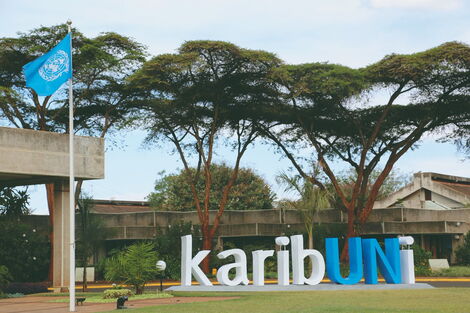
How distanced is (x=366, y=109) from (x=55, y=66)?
108 feet

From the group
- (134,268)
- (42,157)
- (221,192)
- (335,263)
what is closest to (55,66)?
(134,268)

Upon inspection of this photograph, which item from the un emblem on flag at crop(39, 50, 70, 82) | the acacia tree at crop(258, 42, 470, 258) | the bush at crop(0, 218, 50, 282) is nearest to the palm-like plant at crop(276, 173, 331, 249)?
the acacia tree at crop(258, 42, 470, 258)

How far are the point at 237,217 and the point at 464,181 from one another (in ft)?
88.4

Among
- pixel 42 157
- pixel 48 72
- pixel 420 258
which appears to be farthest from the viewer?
pixel 420 258

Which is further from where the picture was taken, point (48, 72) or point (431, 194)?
point (431, 194)

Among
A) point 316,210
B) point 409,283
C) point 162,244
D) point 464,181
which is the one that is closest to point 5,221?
point 162,244

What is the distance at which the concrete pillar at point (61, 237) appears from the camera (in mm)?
38406

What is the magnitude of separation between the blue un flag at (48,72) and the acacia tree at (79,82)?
25937mm

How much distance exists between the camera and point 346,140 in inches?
2319

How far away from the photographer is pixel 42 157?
36.2 meters

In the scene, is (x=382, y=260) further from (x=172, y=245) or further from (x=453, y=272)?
(x=172, y=245)

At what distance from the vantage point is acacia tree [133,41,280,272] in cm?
5234

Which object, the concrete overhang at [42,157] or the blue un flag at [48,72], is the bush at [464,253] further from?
the blue un flag at [48,72]

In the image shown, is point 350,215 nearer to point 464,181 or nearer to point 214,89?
point 214,89
